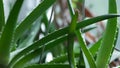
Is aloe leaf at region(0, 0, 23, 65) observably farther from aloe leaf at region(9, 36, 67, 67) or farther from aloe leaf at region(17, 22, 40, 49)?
aloe leaf at region(17, 22, 40, 49)

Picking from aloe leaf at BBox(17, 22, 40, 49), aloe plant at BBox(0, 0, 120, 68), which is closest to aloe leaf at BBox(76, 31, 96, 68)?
aloe plant at BBox(0, 0, 120, 68)

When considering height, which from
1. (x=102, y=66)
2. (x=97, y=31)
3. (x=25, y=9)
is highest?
(x=97, y=31)

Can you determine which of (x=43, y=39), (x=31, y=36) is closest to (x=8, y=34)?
(x=43, y=39)

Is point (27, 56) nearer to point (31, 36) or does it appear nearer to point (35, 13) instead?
point (35, 13)

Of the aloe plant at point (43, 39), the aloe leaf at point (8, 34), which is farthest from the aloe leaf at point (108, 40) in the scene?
the aloe leaf at point (8, 34)

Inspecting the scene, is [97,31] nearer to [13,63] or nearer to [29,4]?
[29,4]

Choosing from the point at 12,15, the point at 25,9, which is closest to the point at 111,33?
the point at 12,15

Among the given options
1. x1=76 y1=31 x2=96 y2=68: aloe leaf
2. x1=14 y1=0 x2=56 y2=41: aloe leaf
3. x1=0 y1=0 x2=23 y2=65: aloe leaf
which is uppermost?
x1=14 y1=0 x2=56 y2=41: aloe leaf

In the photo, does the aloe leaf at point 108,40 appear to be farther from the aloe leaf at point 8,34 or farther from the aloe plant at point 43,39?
the aloe leaf at point 8,34
